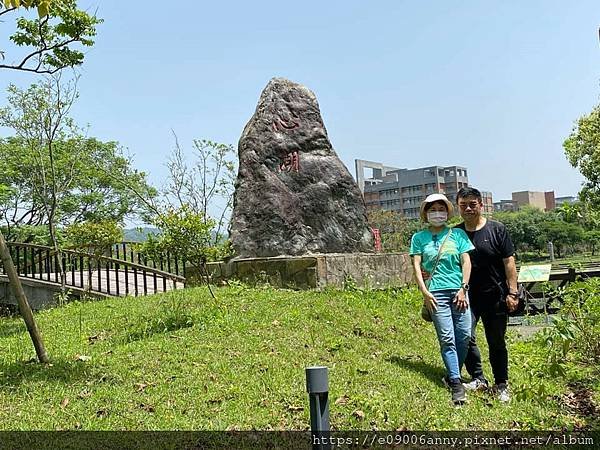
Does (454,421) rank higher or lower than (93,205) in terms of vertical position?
lower

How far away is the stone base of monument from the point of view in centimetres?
855

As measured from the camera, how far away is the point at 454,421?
13.6ft

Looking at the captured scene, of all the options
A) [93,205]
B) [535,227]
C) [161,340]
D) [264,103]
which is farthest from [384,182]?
[161,340]

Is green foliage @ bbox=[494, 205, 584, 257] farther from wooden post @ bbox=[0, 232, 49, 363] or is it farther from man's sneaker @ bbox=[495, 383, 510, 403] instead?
wooden post @ bbox=[0, 232, 49, 363]

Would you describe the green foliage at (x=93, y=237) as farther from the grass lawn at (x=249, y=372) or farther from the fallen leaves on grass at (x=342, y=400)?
the fallen leaves on grass at (x=342, y=400)

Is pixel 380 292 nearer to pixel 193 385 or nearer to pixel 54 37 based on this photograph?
pixel 193 385

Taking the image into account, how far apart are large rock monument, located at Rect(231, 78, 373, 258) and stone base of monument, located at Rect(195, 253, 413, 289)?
0.33 m

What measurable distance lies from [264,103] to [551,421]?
23.2ft

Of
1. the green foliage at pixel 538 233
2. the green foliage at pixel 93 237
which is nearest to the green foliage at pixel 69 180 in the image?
the green foliage at pixel 93 237

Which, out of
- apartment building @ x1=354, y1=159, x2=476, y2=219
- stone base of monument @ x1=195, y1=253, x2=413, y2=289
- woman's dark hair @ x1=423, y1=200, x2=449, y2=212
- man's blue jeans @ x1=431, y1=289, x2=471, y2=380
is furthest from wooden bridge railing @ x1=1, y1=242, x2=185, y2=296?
apartment building @ x1=354, y1=159, x2=476, y2=219

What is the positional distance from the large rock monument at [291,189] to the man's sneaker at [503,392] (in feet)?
16.0

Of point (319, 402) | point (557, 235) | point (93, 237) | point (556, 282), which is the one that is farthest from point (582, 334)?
point (557, 235)

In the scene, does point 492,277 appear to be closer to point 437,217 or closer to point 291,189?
point 437,217

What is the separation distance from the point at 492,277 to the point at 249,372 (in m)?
2.14
